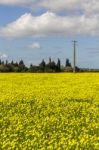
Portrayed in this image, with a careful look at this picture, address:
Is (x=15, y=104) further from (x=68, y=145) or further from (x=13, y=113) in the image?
(x=68, y=145)

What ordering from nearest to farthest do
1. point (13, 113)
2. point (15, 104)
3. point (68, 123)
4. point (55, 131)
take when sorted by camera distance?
point (55, 131) < point (68, 123) < point (13, 113) < point (15, 104)

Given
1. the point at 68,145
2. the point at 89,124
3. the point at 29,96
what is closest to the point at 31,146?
the point at 68,145

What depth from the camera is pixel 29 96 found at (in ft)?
93.5

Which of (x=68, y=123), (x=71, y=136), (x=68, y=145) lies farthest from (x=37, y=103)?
(x=68, y=145)

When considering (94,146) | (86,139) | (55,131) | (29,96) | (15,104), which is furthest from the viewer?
(29,96)

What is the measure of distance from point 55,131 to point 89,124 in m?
1.52

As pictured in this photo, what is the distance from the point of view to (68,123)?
17562 millimetres

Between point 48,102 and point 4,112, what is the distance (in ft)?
12.6

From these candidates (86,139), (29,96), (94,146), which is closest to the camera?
(94,146)

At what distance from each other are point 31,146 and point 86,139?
1.52 metres

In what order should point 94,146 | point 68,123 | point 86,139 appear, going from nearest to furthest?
point 94,146 → point 86,139 → point 68,123

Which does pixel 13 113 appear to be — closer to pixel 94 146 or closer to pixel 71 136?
pixel 71 136

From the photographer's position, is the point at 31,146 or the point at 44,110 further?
the point at 44,110

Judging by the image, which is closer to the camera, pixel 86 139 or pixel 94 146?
pixel 94 146
